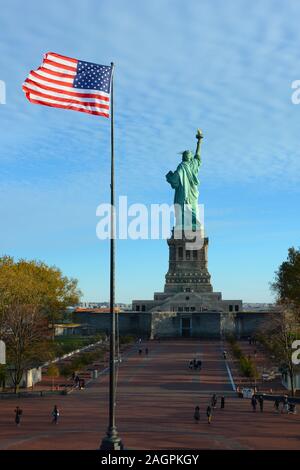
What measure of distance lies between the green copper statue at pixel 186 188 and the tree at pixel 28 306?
26.9 m

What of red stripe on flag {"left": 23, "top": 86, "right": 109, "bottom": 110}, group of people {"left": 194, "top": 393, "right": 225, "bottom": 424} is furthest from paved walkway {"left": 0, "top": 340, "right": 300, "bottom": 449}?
red stripe on flag {"left": 23, "top": 86, "right": 109, "bottom": 110}

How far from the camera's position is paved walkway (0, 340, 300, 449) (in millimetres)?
27562

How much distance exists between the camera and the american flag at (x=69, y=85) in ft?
71.8

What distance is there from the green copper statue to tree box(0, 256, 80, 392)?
26868 mm

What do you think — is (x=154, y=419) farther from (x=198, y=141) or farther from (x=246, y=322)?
(x=198, y=141)

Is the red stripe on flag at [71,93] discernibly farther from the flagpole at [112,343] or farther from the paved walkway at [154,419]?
the paved walkway at [154,419]

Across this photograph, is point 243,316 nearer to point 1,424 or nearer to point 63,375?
point 63,375

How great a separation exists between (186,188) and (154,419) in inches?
3095

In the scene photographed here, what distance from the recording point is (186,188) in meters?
109
